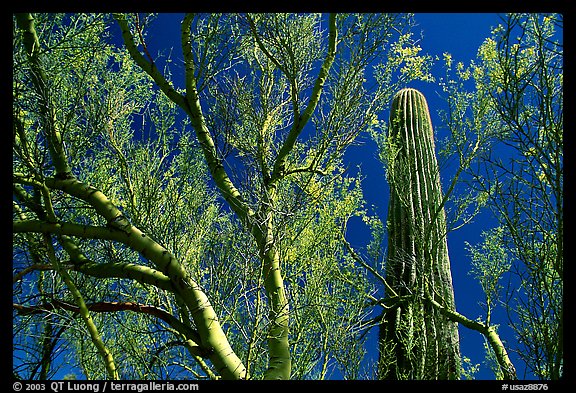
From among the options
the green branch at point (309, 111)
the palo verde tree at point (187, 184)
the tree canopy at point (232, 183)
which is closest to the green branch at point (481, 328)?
the tree canopy at point (232, 183)

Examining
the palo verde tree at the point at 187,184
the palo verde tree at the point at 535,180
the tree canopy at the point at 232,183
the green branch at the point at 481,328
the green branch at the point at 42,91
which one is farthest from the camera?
the green branch at the point at 481,328

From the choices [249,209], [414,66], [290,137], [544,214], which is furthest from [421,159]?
[544,214]

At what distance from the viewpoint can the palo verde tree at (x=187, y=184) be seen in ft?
11.9

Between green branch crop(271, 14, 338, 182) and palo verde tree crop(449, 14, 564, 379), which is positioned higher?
green branch crop(271, 14, 338, 182)

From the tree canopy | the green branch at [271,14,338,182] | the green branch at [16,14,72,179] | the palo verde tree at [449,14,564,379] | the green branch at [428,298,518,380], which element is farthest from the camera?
the green branch at [428,298,518,380]

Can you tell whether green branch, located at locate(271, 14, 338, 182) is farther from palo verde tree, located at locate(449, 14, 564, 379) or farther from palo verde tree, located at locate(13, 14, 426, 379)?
palo verde tree, located at locate(449, 14, 564, 379)

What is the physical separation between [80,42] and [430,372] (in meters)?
4.85

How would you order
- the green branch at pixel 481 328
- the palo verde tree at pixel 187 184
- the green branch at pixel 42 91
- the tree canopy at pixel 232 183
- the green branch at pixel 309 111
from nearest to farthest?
1. the tree canopy at pixel 232 183
2. the green branch at pixel 42 91
3. the palo verde tree at pixel 187 184
4. the green branch at pixel 309 111
5. the green branch at pixel 481 328

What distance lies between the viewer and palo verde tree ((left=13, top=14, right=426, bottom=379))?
3.63 meters

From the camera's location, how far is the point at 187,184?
18.4 ft

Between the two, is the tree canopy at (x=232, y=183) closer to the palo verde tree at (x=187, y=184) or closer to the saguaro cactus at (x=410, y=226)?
the palo verde tree at (x=187, y=184)

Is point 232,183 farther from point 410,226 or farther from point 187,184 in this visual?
point 410,226

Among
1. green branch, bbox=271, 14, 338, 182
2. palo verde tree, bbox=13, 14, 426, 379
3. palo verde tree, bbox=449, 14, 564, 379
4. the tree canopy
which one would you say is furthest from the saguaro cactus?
palo verde tree, bbox=449, 14, 564, 379
